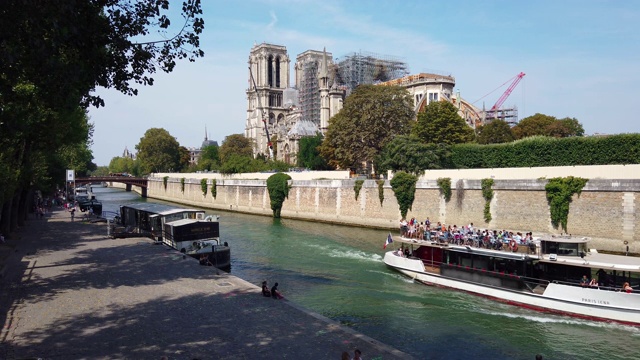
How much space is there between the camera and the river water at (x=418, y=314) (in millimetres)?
15138

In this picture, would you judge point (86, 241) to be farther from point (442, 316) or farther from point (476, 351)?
point (476, 351)

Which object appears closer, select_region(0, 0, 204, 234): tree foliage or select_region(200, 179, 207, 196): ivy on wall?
select_region(0, 0, 204, 234): tree foliage

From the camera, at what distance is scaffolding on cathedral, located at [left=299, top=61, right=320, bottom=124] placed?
123m

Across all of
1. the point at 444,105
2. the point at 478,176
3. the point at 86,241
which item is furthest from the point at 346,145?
the point at 86,241

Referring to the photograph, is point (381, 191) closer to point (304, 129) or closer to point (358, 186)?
point (358, 186)

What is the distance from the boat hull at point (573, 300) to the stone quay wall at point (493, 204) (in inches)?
437

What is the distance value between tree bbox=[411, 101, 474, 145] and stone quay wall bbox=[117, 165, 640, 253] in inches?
453

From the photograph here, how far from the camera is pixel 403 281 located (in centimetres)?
2330

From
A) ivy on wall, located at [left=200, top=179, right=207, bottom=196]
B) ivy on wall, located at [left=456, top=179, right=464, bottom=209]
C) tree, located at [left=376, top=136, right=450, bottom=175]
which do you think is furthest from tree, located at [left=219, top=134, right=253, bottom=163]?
ivy on wall, located at [left=456, top=179, right=464, bottom=209]

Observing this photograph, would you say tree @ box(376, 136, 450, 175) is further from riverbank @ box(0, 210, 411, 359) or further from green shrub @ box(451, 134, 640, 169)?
riverbank @ box(0, 210, 411, 359)

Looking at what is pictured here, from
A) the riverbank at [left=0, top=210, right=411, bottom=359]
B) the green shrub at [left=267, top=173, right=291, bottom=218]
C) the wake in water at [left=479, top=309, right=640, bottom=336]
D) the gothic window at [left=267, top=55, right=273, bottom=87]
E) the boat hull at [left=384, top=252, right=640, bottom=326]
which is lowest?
the wake in water at [left=479, top=309, right=640, bottom=336]

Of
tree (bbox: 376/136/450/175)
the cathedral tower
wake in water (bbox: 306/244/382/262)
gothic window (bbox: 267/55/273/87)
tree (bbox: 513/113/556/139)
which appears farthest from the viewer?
gothic window (bbox: 267/55/273/87)

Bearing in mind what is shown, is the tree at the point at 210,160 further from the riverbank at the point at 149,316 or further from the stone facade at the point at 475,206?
the riverbank at the point at 149,316

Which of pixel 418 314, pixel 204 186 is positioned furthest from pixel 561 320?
pixel 204 186
